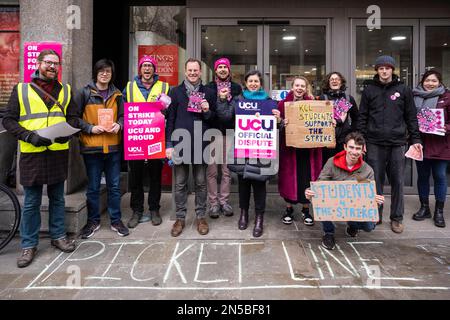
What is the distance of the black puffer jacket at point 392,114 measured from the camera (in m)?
4.65

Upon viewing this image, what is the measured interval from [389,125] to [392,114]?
0.15 meters

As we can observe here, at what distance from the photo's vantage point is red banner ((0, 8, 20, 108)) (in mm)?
6547

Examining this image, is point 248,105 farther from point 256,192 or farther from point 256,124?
point 256,192

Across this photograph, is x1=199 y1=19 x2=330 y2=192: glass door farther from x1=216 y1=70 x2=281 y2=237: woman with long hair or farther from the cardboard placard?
the cardboard placard

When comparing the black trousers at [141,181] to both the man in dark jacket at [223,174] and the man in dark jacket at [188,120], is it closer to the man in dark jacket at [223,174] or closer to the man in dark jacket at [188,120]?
the man in dark jacket at [188,120]

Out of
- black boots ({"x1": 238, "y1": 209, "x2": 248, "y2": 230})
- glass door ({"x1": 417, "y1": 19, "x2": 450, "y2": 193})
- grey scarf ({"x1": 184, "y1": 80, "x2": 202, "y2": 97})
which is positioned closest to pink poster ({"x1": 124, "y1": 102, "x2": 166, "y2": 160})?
grey scarf ({"x1": 184, "y1": 80, "x2": 202, "y2": 97})

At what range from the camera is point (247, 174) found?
14.6ft

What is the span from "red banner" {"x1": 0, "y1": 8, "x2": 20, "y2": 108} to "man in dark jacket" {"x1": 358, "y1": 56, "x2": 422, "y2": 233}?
6089 millimetres

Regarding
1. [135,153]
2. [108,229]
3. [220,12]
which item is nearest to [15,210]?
[108,229]

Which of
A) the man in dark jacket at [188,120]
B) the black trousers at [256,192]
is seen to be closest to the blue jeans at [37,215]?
the man in dark jacket at [188,120]

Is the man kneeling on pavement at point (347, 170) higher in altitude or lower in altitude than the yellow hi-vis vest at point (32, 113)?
lower

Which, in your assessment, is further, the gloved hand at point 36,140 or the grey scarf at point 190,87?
the grey scarf at point 190,87

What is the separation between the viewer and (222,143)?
17.1ft

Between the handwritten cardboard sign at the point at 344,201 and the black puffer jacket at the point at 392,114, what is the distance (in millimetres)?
1008
